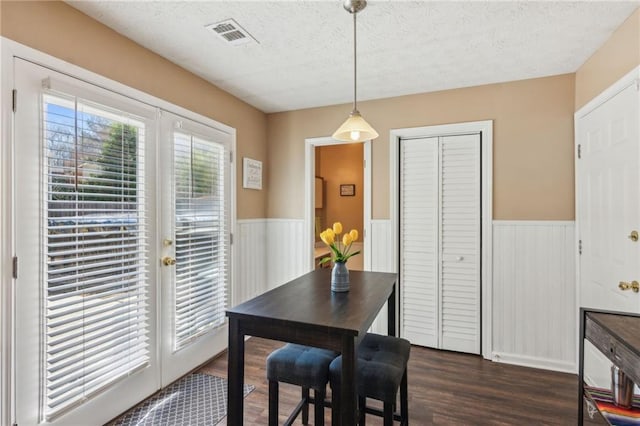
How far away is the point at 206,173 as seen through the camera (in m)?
2.87

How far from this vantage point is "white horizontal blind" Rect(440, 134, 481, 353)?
3.06 metres

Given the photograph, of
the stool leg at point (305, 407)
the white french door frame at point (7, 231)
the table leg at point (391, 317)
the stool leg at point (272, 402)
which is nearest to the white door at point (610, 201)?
the table leg at point (391, 317)

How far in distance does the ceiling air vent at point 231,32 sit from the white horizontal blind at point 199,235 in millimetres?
829

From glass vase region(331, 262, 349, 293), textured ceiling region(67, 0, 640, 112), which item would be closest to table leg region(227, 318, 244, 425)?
glass vase region(331, 262, 349, 293)

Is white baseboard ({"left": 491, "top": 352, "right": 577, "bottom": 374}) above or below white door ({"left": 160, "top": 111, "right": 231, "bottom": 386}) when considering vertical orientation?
below

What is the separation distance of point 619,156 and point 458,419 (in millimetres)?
2005

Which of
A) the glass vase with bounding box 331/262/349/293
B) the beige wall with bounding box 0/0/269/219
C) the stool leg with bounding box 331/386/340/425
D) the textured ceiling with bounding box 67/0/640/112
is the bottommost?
the stool leg with bounding box 331/386/340/425

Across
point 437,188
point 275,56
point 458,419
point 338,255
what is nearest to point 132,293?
point 338,255

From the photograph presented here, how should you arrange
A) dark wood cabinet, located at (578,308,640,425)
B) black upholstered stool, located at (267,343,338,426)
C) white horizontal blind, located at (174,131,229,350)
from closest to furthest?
dark wood cabinet, located at (578,308,640,425) → black upholstered stool, located at (267,343,338,426) → white horizontal blind, located at (174,131,229,350)

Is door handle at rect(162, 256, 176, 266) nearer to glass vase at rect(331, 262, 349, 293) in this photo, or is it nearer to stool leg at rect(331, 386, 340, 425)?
glass vase at rect(331, 262, 349, 293)

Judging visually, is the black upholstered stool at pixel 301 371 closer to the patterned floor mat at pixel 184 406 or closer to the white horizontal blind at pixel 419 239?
the patterned floor mat at pixel 184 406

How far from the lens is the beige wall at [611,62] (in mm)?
1901

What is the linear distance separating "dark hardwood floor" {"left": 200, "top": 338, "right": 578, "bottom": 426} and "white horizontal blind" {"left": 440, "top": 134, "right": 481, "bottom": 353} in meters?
0.24

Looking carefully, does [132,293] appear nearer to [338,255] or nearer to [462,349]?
[338,255]
